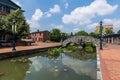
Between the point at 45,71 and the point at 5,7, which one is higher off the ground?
the point at 5,7

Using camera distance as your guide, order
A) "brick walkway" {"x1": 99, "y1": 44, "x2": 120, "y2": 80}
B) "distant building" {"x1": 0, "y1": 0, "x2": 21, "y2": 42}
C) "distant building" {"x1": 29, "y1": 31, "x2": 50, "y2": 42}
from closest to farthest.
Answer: "brick walkway" {"x1": 99, "y1": 44, "x2": 120, "y2": 80} → "distant building" {"x1": 0, "y1": 0, "x2": 21, "y2": 42} → "distant building" {"x1": 29, "y1": 31, "x2": 50, "y2": 42}

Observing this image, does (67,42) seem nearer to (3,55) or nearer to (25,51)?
(25,51)

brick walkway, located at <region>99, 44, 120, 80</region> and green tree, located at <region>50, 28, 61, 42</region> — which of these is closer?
brick walkway, located at <region>99, 44, 120, 80</region>

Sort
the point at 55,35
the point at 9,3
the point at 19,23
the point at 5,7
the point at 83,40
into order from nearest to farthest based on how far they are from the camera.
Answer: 1. the point at 19,23
2. the point at 5,7
3. the point at 9,3
4. the point at 83,40
5. the point at 55,35

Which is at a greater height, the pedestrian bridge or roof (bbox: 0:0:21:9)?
roof (bbox: 0:0:21:9)

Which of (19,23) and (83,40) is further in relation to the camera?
(83,40)

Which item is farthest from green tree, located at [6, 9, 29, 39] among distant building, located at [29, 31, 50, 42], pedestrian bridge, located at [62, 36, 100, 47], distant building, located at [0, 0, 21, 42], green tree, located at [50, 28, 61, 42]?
green tree, located at [50, 28, 61, 42]

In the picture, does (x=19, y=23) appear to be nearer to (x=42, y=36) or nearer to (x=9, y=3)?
(x=9, y=3)

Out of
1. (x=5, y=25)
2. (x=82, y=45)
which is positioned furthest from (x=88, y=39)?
(x=5, y=25)

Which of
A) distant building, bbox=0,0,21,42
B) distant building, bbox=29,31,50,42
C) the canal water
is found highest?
distant building, bbox=0,0,21,42

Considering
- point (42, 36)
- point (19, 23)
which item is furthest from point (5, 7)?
point (42, 36)

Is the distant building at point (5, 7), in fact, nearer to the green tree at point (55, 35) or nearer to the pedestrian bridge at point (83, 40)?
the pedestrian bridge at point (83, 40)

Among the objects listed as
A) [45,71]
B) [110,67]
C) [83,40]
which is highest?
[83,40]

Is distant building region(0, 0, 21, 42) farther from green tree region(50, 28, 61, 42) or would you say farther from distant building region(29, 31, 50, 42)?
green tree region(50, 28, 61, 42)
